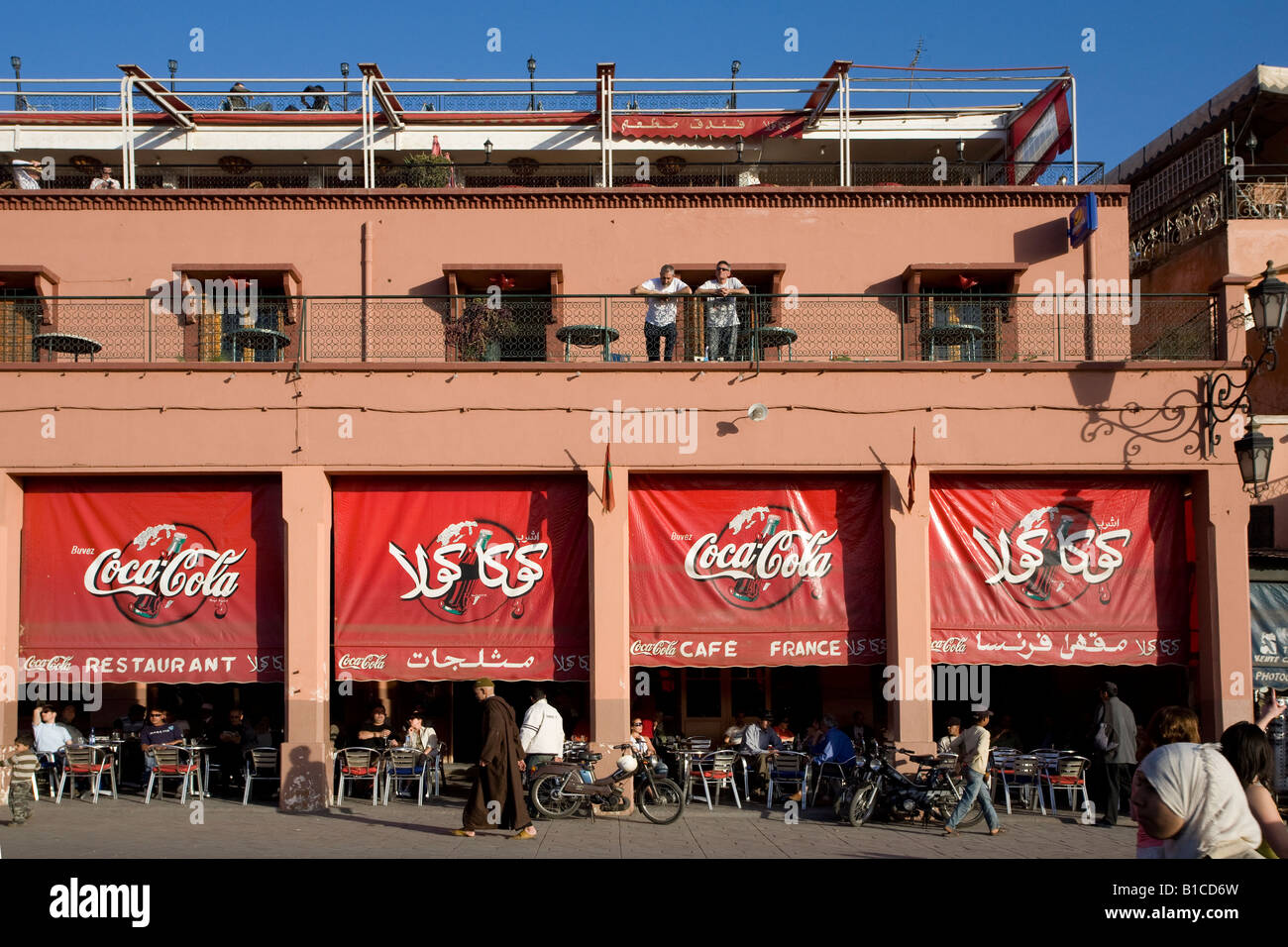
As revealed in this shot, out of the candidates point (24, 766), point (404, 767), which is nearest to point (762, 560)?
point (404, 767)

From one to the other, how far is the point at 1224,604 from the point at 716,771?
6867 millimetres

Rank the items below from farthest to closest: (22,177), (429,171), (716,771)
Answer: (429,171), (22,177), (716,771)

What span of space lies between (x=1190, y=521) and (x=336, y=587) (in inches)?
453

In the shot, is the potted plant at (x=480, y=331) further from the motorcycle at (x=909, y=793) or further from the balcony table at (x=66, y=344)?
the motorcycle at (x=909, y=793)

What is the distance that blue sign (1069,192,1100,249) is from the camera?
57.1 ft

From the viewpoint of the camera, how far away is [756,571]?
1573cm

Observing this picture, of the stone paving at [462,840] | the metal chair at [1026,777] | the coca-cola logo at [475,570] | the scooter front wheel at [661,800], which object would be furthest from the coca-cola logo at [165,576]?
the metal chair at [1026,777]

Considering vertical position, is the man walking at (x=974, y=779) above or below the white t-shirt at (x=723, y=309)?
below

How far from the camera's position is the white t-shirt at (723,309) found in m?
16.4

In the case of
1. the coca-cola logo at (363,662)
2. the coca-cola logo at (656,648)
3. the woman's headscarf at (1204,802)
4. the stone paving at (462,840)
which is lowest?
the stone paving at (462,840)

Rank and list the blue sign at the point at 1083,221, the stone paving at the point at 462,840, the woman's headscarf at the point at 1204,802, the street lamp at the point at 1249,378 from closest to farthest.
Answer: the woman's headscarf at the point at 1204,802, the stone paving at the point at 462,840, the street lamp at the point at 1249,378, the blue sign at the point at 1083,221

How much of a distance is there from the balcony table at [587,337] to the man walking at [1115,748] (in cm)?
788

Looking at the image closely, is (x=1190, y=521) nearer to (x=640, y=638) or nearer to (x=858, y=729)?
(x=858, y=729)

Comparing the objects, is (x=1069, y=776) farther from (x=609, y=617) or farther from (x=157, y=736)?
(x=157, y=736)
